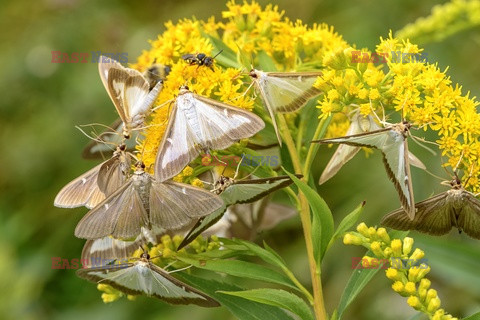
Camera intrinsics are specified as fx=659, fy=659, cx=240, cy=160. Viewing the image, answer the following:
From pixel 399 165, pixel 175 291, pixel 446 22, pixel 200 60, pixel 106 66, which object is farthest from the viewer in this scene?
pixel 446 22

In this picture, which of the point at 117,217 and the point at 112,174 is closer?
the point at 117,217

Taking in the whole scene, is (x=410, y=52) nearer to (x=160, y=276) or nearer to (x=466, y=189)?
(x=466, y=189)

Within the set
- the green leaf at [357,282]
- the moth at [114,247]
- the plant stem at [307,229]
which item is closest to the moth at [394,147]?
the green leaf at [357,282]

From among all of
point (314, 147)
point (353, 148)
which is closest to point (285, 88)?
point (314, 147)

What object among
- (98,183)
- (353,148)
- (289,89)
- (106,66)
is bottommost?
(353,148)

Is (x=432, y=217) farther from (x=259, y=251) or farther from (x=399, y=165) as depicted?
(x=259, y=251)

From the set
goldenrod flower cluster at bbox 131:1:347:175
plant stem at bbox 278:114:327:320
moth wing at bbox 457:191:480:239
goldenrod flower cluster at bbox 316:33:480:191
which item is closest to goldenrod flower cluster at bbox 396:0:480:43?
goldenrod flower cluster at bbox 131:1:347:175

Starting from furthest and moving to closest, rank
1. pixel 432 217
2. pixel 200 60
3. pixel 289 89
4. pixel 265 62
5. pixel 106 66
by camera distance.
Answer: pixel 265 62
pixel 106 66
pixel 200 60
pixel 289 89
pixel 432 217
